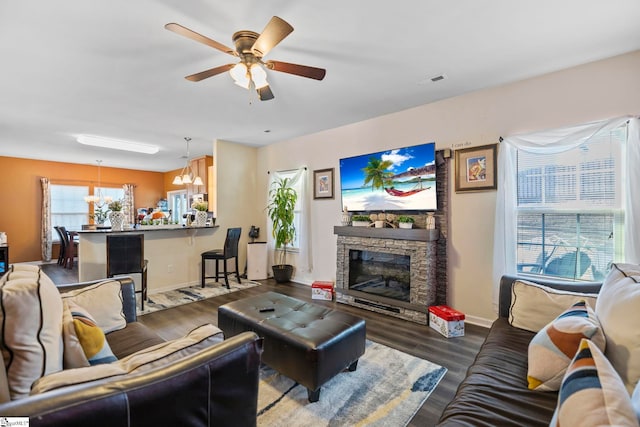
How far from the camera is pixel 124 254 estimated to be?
3637 mm

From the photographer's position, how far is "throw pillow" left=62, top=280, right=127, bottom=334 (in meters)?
1.85

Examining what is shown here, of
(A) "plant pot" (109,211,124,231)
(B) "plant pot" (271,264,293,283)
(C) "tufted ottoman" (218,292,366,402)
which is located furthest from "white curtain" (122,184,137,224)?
(C) "tufted ottoman" (218,292,366,402)

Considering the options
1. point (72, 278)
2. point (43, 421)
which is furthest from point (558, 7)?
point (72, 278)

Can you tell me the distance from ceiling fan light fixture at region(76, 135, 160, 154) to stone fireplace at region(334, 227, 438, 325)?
420cm

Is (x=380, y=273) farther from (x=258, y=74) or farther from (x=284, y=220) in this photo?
(x=258, y=74)

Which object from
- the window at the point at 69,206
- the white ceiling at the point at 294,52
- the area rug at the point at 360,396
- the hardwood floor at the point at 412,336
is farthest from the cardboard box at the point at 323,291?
the window at the point at 69,206

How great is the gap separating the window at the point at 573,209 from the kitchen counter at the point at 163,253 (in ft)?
15.3

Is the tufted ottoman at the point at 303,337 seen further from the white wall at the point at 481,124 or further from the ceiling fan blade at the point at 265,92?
the ceiling fan blade at the point at 265,92

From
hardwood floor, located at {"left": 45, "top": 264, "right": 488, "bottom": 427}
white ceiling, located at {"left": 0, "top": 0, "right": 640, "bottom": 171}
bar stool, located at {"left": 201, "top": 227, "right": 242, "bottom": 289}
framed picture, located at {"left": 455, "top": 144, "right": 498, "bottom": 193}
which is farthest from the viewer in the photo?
bar stool, located at {"left": 201, "top": 227, "right": 242, "bottom": 289}

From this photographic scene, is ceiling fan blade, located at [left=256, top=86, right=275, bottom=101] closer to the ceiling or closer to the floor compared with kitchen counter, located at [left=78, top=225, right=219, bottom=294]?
closer to the ceiling

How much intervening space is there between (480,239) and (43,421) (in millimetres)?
3480

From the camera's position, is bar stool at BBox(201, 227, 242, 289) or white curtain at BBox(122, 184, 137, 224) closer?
bar stool at BBox(201, 227, 242, 289)

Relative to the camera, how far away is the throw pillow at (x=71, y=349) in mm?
1118

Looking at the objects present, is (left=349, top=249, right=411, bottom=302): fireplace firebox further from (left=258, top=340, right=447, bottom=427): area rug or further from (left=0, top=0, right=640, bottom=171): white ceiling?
(left=0, top=0, right=640, bottom=171): white ceiling
